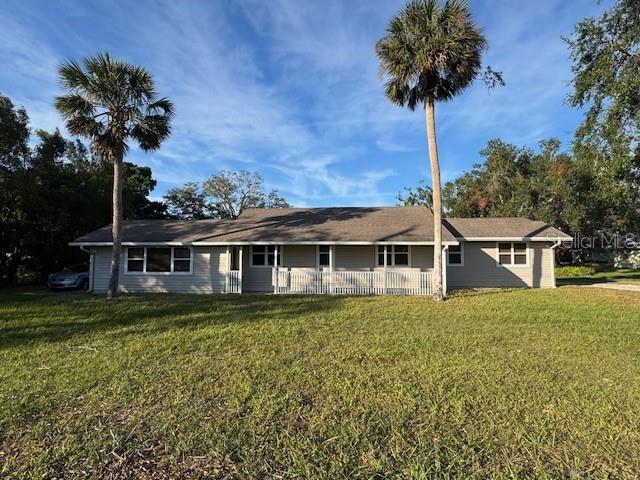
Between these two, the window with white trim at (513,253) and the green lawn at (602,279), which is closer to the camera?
the window with white trim at (513,253)

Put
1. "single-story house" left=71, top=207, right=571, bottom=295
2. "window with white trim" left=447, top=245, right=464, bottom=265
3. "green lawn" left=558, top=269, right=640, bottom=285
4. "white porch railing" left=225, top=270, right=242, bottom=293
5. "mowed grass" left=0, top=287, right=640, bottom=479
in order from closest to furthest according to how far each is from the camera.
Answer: "mowed grass" left=0, top=287, right=640, bottom=479
"single-story house" left=71, top=207, right=571, bottom=295
"white porch railing" left=225, top=270, right=242, bottom=293
"window with white trim" left=447, top=245, right=464, bottom=265
"green lawn" left=558, top=269, right=640, bottom=285

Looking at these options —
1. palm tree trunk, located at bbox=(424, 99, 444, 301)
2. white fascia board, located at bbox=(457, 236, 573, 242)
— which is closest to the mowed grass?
palm tree trunk, located at bbox=(424, 99, 444, 301)

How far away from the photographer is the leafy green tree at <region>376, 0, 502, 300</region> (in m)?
12.5

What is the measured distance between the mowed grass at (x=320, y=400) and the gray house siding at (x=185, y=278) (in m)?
8.39

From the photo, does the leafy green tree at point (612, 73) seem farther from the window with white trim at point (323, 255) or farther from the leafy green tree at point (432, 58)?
the window with white trim at point (323, 255)

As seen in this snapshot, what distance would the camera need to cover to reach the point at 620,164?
12.8m

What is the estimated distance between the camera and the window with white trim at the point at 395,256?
17875 mm

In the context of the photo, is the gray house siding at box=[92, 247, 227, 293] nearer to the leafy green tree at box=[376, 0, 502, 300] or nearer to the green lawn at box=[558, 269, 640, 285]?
the leafy green tree at box=[376, 0, 502, 300]

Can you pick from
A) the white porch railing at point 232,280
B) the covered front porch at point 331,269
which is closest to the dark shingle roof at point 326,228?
the covered front porch at point 331,269

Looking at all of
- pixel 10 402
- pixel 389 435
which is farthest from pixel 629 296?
pixel 10 402

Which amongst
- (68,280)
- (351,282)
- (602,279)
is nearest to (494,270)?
(351,282)

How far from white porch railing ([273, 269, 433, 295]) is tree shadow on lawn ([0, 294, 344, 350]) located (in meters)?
2.32

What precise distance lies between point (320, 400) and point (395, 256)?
1388 cm

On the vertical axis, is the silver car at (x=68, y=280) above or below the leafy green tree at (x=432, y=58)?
below
